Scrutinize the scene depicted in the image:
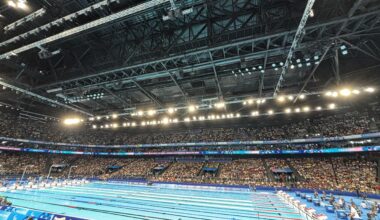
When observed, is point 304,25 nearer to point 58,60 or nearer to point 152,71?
point 152,71

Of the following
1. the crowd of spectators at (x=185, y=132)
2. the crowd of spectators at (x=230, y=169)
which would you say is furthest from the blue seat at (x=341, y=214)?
the crowd of spectators at (x=185, y=132)

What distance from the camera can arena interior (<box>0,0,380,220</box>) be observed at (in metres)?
9.97

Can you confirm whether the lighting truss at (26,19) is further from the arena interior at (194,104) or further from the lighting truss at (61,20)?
the lighting truss at (61,20)

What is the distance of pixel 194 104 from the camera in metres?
17.7

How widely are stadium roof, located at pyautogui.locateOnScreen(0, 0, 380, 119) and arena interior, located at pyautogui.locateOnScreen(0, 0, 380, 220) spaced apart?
9 cm

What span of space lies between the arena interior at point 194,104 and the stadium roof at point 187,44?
93mm

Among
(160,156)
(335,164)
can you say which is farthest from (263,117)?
(160,156)

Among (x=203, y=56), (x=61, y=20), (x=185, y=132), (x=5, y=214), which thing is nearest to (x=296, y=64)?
(x=203, y=56)

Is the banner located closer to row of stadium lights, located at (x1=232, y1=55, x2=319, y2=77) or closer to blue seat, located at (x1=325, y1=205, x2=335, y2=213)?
blue seat, located at (x1=325, y1=205, x2=335, y2=213)

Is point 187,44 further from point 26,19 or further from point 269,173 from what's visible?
point 269,173

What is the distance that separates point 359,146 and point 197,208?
22222 mm

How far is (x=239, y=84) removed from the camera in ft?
57.3

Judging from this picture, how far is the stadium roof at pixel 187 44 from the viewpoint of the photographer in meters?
9.27

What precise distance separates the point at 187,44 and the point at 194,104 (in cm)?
680
